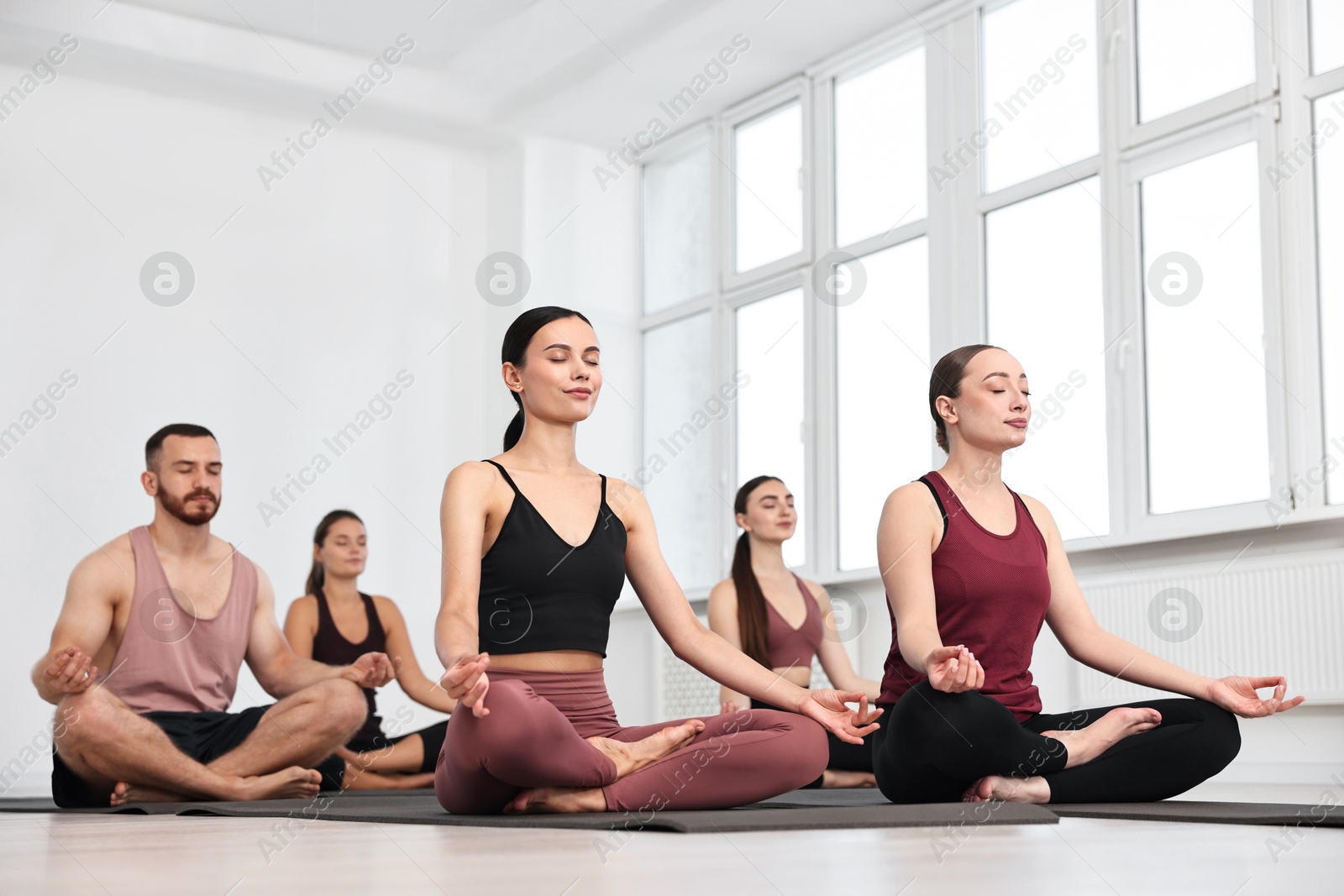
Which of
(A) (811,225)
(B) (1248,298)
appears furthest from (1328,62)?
(A) (811,225)

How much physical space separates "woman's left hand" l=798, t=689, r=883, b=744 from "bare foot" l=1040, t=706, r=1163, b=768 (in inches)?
14.9

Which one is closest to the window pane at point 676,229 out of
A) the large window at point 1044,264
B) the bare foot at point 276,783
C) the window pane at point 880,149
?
the large window at point 1044,264

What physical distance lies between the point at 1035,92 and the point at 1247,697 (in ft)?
12.4

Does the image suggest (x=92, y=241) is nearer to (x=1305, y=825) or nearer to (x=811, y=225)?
(x=811, y=225)

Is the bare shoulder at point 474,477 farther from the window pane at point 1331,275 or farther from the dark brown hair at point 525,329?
the window pane at point 1331,275

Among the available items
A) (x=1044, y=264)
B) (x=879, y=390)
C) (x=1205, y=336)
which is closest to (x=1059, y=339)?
(x=1044, y=264)

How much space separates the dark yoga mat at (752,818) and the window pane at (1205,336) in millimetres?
2893

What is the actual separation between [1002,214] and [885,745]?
375cm

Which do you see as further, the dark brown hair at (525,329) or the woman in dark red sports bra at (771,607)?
the woman in dark red sports bra at (771,607)

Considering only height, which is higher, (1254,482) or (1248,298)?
(1248,298)

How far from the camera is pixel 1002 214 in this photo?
5730 mm

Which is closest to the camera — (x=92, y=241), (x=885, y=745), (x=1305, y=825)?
(x=1305, y=825)

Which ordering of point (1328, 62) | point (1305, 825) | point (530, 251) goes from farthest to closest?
point (530, 251)
point (1328, 62)
point (1305, 825)

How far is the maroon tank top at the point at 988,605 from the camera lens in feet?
8.17
